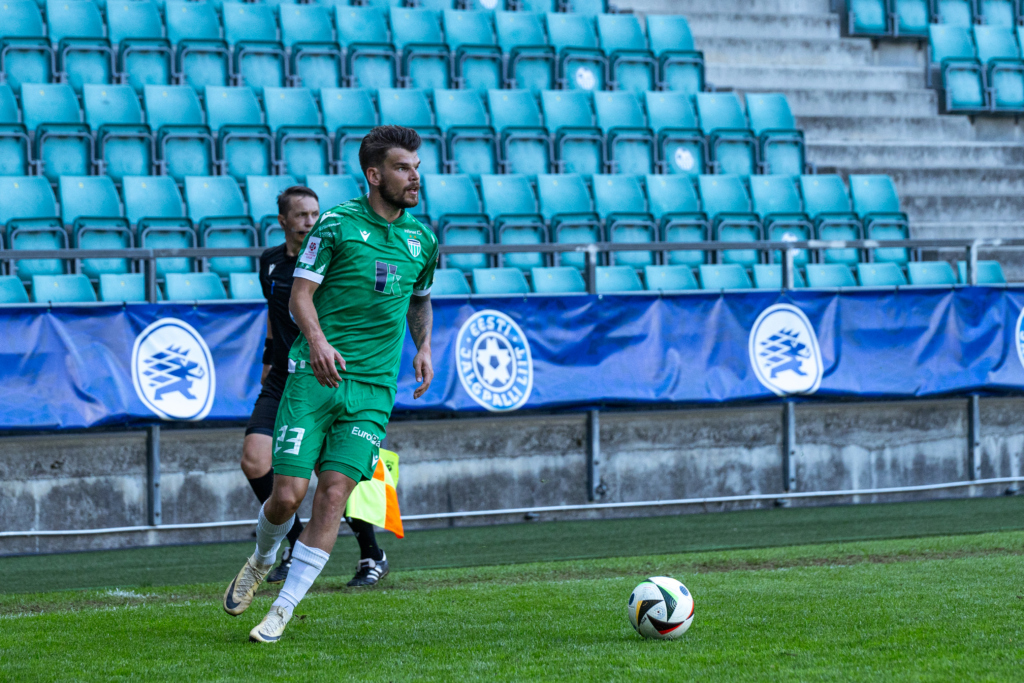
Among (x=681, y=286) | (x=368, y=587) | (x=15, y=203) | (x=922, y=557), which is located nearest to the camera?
(x=368, y=587)

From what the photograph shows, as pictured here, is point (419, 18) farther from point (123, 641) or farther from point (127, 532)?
point (123, 641)

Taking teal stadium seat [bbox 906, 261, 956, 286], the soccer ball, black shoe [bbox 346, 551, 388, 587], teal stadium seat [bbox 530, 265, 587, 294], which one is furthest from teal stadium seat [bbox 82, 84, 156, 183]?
the soccer ball

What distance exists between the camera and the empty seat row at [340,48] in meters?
12.4

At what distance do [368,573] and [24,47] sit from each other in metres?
8.01

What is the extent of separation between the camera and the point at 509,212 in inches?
465

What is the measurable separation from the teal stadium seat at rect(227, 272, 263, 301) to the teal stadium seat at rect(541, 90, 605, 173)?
162 inches

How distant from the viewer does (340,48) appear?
13328 mm

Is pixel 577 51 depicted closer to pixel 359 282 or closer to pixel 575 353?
pixel 575 353

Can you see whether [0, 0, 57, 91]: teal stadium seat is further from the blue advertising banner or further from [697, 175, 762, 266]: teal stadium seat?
[697, 175, 762, 266]: teal stadium seat

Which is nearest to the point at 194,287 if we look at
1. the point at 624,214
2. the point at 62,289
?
the point at 62,289

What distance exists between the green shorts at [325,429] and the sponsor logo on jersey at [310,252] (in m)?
0.45

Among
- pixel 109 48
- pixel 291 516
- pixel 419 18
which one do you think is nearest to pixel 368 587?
pixel 291 516

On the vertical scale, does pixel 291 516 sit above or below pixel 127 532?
above

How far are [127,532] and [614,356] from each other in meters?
3.88
